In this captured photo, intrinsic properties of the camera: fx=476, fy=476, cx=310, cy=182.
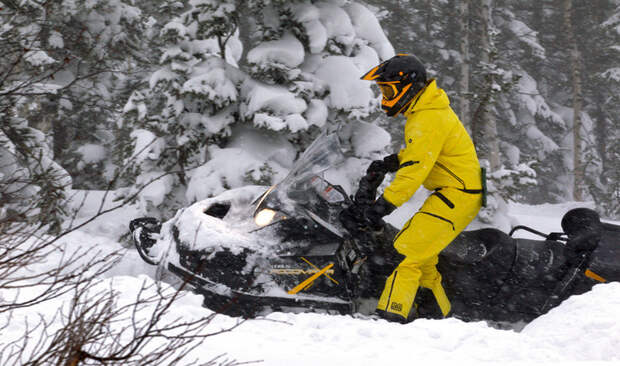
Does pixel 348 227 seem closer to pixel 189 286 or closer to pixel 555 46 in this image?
A: pixel 189 286

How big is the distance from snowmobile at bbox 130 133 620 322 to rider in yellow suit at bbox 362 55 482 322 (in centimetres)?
30

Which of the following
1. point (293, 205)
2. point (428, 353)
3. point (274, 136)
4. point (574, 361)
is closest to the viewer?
point (574, 361)

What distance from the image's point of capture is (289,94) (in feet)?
25.3

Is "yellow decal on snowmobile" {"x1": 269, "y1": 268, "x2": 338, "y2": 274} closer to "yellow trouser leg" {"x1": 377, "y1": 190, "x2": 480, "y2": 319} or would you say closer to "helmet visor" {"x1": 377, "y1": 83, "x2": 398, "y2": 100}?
"yellow trouser leg" {"x1": 377, "y1": 190, "x2": 480, "y2": 319}

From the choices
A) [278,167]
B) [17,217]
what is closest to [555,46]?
[278,167]

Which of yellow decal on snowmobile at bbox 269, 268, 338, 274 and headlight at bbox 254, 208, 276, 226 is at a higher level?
headlight at bbox 254, 208, 276, 226

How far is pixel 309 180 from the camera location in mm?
4344

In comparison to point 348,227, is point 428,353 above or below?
above

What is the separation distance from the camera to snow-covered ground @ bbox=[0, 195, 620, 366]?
8.64 ft

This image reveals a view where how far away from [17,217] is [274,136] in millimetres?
6479

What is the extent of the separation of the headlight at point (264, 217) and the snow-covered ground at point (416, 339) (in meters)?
0.80

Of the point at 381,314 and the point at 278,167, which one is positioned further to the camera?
the point at 278,167

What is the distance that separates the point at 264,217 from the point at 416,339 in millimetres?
1708

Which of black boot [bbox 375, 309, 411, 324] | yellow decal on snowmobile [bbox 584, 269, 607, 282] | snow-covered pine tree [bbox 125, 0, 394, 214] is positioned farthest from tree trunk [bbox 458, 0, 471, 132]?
black boot [bbox 375, 309, 411, 324]
